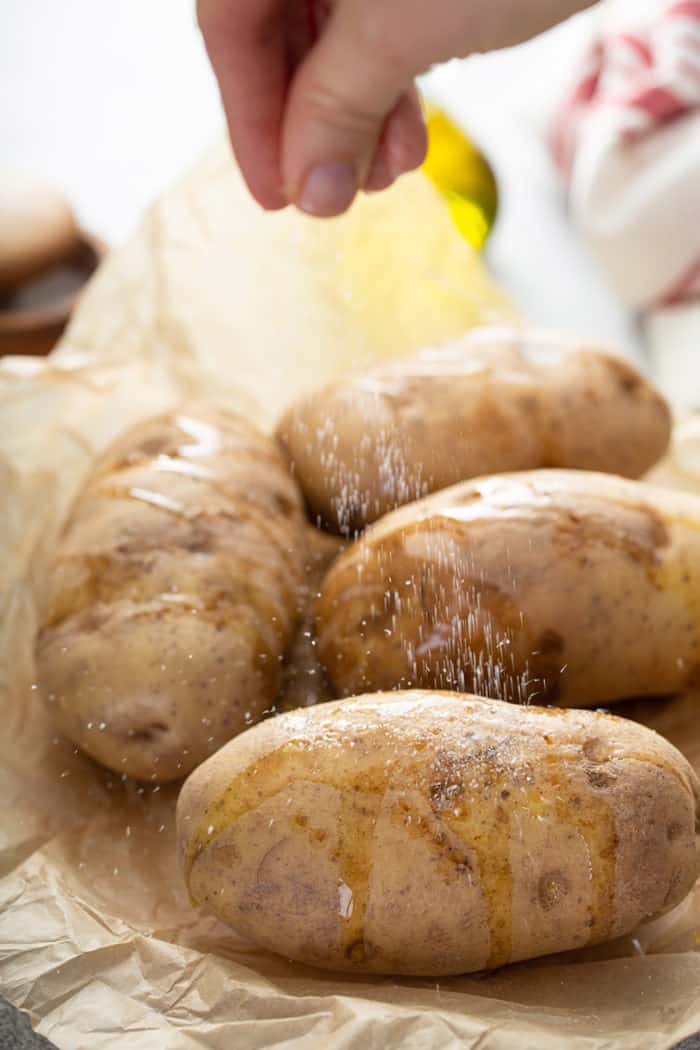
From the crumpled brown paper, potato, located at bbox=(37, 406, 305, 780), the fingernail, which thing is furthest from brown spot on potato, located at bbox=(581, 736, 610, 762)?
the fingernail

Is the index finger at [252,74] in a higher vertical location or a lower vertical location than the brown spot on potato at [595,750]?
higher

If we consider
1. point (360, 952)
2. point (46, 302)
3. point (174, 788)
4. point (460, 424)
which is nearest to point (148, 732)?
point (174, 788)

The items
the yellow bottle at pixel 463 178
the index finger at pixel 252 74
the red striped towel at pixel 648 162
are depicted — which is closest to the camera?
the index finger at pixel 252 74

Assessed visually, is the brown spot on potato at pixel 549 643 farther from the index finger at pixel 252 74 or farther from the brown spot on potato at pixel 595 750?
the index finger at pixel 252 74

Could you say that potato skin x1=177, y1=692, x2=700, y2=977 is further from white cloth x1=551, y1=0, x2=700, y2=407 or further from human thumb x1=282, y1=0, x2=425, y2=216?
white cloth x1=551, y1=0, x2=700, y2=407

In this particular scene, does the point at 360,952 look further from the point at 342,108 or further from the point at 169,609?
the point at 342,108

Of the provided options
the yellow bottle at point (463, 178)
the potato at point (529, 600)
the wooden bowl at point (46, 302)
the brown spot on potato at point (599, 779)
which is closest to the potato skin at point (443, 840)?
the brown spot on potato at point (599, 779)

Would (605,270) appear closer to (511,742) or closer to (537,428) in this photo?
(537,428)
